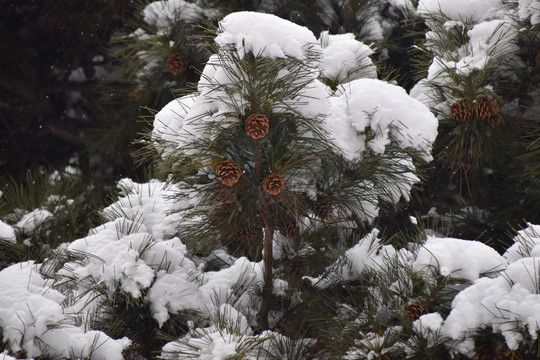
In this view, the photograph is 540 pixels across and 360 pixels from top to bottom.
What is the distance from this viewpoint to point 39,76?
11.7 feet

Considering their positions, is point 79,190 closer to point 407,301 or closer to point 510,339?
point 407,301

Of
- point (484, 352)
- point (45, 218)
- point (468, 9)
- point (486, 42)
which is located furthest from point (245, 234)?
point (468, 9)

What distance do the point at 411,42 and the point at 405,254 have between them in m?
1.49

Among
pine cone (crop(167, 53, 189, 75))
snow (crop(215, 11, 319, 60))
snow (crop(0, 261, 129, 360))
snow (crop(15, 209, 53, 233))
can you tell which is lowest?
snow (crop(15, 209, 53, 233))

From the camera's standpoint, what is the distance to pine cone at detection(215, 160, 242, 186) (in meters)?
1.11

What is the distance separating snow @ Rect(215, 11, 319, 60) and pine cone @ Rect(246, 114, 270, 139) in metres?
0.11

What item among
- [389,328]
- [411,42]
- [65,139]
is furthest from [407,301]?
[65,139]

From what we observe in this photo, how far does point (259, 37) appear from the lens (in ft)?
3.63

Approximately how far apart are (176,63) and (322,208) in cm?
114

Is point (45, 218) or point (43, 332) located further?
point (45, 218)

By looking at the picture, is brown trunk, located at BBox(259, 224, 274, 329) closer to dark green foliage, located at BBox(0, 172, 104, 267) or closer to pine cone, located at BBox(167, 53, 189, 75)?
dark green foliage, located at BBox(0, 172, 104, 267)

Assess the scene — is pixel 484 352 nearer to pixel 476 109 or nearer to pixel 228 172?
pixel 228 172

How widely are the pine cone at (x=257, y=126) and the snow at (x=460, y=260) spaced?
14.7 inches

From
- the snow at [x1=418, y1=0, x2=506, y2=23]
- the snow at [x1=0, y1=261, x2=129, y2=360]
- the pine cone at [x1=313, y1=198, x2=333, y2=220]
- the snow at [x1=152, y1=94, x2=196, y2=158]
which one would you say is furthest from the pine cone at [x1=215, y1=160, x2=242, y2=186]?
the snow at [x1=418, y1=0, x2=506, y2=23]
